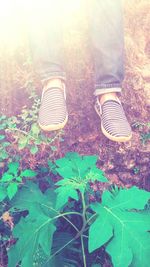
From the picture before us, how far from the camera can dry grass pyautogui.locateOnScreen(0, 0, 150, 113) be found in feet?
10.0

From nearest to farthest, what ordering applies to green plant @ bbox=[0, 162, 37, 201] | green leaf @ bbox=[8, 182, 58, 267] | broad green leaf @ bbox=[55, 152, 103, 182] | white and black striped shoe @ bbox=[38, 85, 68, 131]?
green leaf @ bbox=[8, 182, 58, 267] → broad green leaf @ bbox=[55, 152, 103, 182] → green plant @ bbox=[0, 162, 37, 201] → white and black striped shoe @ bbox=[38, 85, 68, 131]

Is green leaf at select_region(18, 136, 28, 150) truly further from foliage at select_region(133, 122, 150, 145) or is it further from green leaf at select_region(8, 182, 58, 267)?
foliage at select_region(133, 122, 150, 145)

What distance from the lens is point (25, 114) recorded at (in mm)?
2916

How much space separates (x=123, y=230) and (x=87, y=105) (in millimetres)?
1256

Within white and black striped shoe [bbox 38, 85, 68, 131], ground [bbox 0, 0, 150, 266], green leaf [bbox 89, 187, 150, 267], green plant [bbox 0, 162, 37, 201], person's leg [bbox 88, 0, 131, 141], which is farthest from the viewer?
ground [bbox 0, 0, 150, 266]

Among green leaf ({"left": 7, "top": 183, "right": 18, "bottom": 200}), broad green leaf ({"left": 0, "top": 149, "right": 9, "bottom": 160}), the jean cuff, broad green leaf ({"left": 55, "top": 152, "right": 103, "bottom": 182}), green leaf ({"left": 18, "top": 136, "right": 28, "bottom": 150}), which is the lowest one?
broad green leaf ({"left": 0, "top": 149, "right": 9, "bottom": 160})

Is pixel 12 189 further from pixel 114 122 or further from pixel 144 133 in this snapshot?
pixel 144 133

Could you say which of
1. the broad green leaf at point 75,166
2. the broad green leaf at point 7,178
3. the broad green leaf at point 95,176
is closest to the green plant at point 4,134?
the broad green leaf at point 7,178

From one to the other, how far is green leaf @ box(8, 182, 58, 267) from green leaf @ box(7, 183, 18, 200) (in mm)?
43

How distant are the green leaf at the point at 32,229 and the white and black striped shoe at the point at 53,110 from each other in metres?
0.54

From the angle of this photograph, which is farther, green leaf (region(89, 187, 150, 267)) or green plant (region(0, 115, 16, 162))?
green plant (region(0, 115, 16, 162))

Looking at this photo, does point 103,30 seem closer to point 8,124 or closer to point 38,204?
point 8,124

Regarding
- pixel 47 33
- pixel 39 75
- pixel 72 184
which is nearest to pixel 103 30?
pixel 47 33

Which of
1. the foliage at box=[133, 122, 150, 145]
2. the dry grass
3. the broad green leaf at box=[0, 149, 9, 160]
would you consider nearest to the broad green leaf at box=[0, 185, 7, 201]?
the broad green leaf at box=[0, 149, 9, 160]
